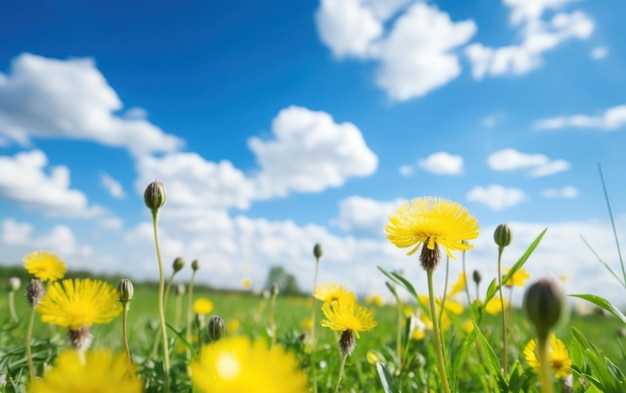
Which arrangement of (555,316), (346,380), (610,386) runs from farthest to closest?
1. (346,380)
2. (610,386)
3. (555,316)

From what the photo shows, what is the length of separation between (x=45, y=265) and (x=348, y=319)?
3.51ft

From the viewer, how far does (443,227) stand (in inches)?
51.8

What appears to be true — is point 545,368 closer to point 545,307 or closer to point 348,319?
point 545,307

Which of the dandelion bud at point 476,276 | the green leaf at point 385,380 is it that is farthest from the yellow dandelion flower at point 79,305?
the dandelion bud at point 476,276

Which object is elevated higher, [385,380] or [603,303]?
[603,303]

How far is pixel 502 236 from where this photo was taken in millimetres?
1609

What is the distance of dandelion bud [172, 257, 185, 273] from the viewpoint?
6.96 ft

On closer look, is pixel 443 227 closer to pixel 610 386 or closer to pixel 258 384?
pixel 610 386

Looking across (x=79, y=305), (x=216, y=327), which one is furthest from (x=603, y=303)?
(x=79, y=305)

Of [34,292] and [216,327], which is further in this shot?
[34,292]

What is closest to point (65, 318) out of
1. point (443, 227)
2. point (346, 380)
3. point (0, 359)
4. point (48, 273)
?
point (48, 273)

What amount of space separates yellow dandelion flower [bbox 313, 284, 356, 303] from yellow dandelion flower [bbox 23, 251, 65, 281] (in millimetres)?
927

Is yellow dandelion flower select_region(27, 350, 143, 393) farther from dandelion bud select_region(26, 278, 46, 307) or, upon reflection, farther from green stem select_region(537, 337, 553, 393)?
dandelion bud select_region(26, 278, 46, 307)

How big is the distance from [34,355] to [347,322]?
1.26 meters
